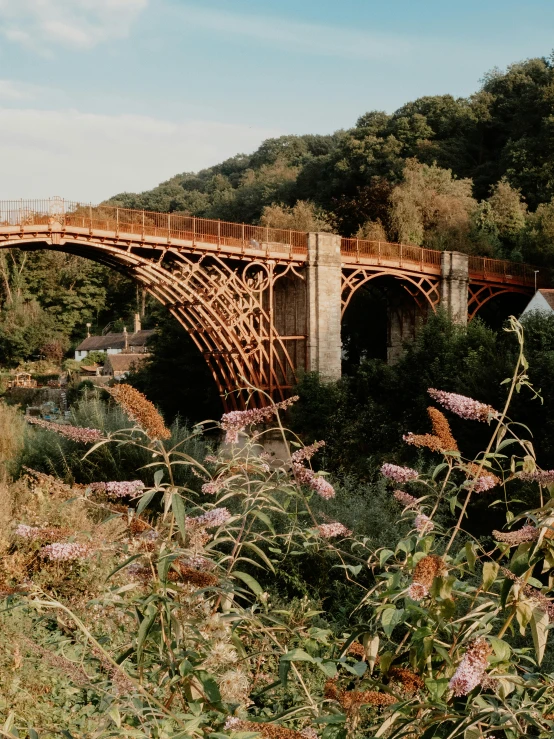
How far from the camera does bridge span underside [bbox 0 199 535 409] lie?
19.9 m

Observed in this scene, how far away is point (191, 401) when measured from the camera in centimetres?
2891

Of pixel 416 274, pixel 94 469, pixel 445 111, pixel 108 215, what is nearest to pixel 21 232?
pixel 108 215

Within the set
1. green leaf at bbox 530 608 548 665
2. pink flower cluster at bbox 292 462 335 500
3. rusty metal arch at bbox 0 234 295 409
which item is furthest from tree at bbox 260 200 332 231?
green leaf at bbox 530 608 548 665

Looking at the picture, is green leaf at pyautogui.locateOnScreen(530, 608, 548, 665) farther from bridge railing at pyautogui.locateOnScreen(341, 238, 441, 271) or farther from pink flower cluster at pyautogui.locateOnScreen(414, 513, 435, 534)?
bridge railing at pyautogui.locateOnScreen(341, 238, 441, 271)

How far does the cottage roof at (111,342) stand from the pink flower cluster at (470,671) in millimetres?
51903

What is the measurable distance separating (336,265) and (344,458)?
253 inches

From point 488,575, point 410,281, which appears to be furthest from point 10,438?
point 410,281

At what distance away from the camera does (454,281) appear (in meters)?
26.7

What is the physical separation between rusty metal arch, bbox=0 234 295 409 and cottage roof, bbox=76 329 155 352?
101 ft

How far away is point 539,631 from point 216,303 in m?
20.8

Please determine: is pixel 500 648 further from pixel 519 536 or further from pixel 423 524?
pixel 423 524

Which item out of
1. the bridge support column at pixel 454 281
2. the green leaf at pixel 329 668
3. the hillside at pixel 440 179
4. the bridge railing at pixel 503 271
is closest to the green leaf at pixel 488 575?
the green leaf at pixel 329 668


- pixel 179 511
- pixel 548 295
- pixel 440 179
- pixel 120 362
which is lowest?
pixel 120 362

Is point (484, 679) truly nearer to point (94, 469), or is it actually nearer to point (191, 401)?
point (94, 469)
